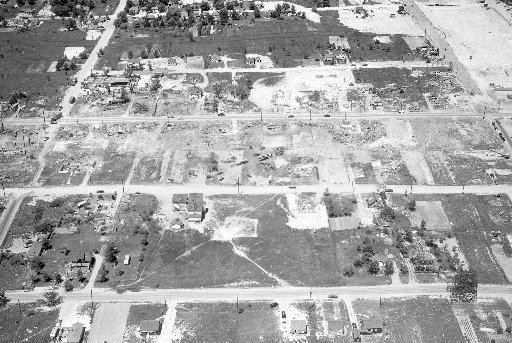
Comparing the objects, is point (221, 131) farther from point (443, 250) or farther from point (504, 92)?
point (504, 92)

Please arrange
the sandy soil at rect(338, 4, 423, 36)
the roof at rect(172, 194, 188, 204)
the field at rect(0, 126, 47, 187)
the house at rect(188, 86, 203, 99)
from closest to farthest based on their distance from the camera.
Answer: the roof at rect(172, 194, 188, 204)
the field at rect(0, 126, 47, 187)
the house at rect(188, 86, 203, 99)
the sandy soil at rect(338, 4, 423, 36)

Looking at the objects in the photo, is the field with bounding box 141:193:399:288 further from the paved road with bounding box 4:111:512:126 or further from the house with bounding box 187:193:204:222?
the paved road with bounding box 4:111:512:126

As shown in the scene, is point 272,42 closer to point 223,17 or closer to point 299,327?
point 223,17

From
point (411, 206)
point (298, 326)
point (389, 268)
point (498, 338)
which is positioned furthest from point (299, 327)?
point (411, 206)

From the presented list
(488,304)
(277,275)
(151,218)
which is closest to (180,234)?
(151,218)

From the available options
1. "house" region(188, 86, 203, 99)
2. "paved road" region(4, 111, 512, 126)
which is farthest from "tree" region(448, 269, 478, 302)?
"house" region(188, 86, 203, 99)

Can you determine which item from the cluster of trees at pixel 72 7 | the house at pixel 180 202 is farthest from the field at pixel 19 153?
the cluster of trees at pixel 72 7
